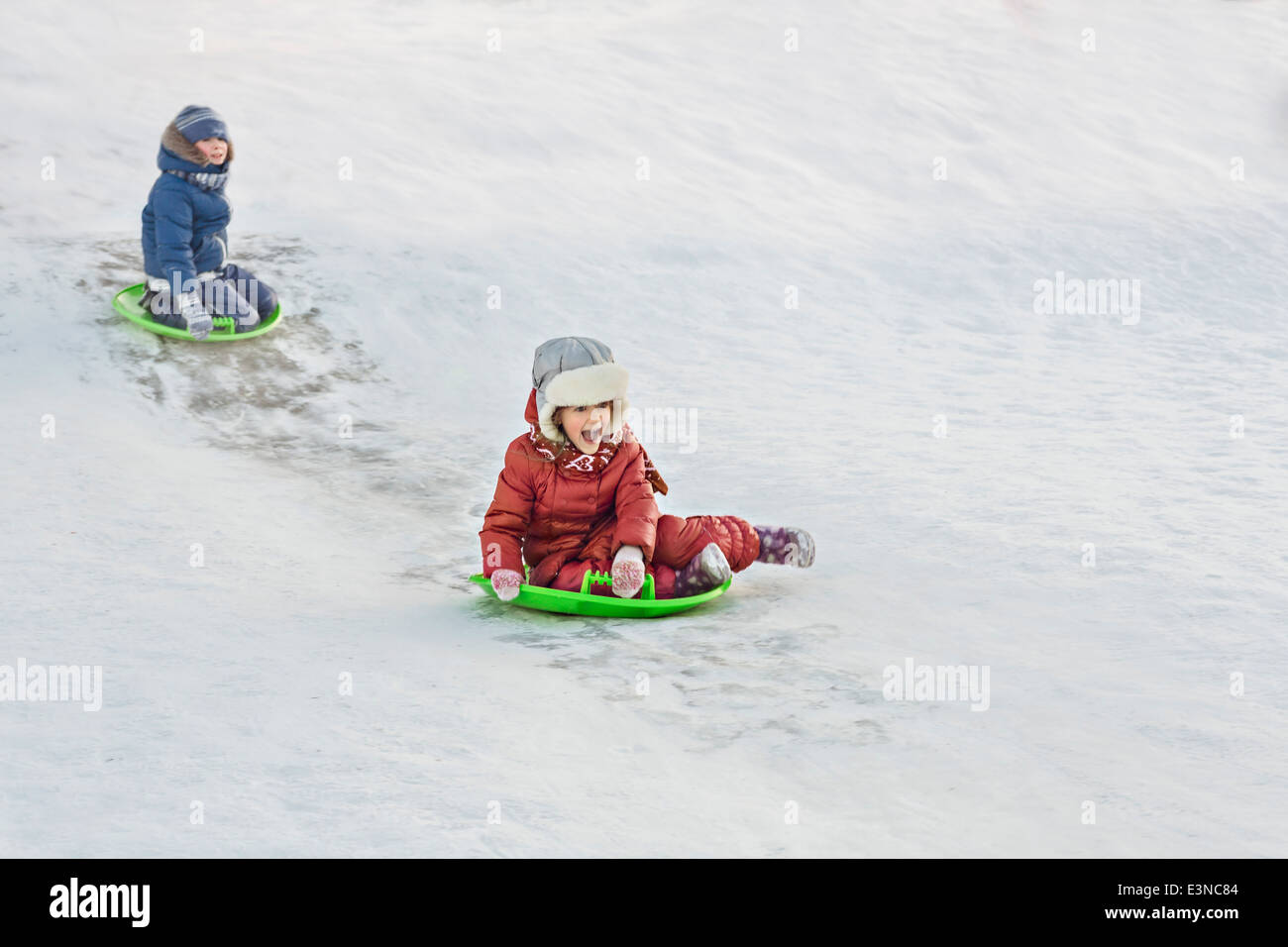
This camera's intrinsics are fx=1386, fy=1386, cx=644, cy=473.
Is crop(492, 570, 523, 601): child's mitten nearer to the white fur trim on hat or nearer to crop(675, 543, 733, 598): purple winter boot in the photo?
the white fur trim on hat

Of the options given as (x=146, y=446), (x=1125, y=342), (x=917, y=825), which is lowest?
(x=917, y=825)

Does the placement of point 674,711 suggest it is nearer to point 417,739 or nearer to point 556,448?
point 417,739

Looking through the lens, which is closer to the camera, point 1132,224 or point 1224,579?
point 1224,579

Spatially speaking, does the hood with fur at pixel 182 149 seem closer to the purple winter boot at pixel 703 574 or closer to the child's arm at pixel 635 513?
the child's arm at pixel 635 513

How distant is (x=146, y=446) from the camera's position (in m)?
6.44

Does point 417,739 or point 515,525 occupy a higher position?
point 515,525

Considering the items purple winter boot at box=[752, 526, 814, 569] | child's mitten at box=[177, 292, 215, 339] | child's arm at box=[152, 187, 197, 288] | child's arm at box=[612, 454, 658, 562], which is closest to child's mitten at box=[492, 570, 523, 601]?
child's arm at box=[612, 454, 658, 562]

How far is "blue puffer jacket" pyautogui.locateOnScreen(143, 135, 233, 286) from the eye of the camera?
7652 mm

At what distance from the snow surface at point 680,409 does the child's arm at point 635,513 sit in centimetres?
34

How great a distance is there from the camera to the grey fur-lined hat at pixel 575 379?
15.2 feet

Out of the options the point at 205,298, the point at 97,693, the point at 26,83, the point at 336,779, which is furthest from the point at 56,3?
the point at 336,779

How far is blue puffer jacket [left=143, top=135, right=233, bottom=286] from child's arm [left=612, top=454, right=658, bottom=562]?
3.92 meters

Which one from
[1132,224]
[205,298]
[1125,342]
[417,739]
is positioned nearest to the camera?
[417,739]

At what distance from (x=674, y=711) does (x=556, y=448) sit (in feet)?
4.01
